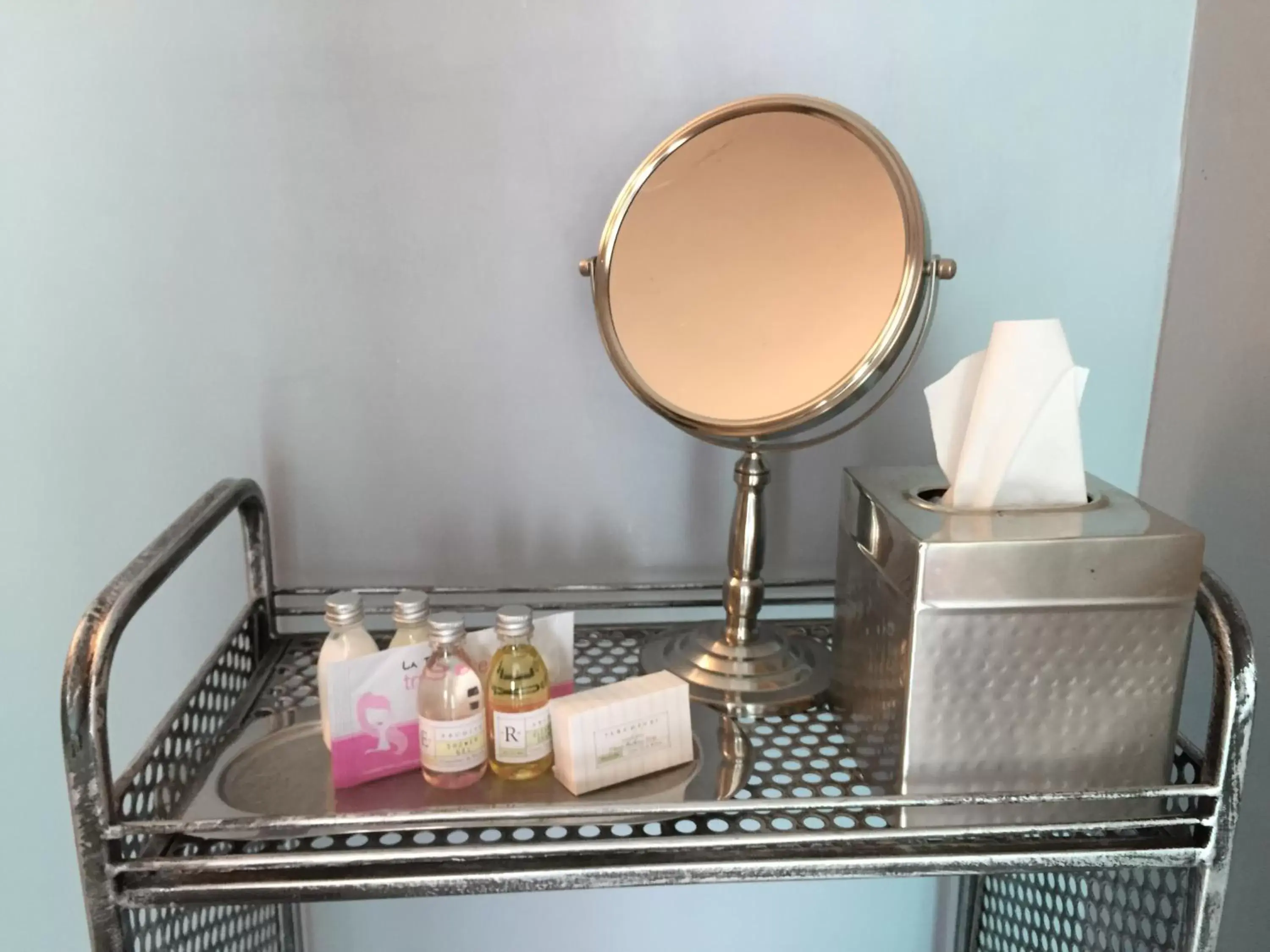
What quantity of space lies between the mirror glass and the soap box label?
25 cm

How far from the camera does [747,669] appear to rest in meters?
0.84

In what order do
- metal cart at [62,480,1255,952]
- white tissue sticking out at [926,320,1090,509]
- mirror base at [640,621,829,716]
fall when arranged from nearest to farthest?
1. metal cart at [62,480,1255,952]
2. white tissue sticking out at [926,320,1090,509]
3. mirror base at [640,621,829,716]

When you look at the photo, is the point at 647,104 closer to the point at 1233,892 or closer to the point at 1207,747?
the point at 1207,747

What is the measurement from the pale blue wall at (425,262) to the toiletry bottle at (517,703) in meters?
0.32

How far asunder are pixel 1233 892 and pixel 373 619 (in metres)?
0.87

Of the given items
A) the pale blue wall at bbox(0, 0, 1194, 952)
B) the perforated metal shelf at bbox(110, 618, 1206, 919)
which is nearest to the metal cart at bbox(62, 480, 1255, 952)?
the perforated metal shelf at bbox(110, 618, 1206, 919)

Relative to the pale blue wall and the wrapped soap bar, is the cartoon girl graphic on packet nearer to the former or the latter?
the wrapped soap bar

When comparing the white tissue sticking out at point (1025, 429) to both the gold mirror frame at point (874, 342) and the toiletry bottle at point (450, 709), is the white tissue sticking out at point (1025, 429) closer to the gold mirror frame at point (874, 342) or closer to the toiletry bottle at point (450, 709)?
the gold mirror frame at point (874, 342)

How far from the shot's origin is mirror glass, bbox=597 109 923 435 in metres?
0.78

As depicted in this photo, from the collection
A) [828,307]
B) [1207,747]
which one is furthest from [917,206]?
[1207,747]

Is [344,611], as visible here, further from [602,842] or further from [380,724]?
[602,842]

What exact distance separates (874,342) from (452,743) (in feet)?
1.47

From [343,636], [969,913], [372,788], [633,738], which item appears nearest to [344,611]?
[343,636]

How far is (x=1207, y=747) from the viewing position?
660 millimetres
